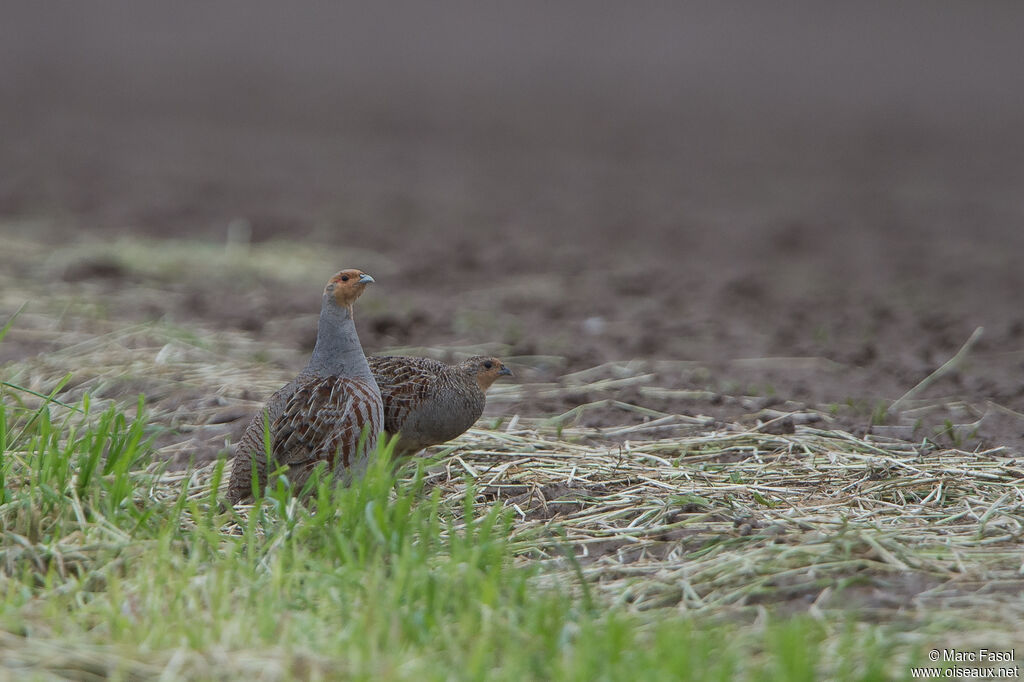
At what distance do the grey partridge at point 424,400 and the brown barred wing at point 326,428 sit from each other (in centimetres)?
31

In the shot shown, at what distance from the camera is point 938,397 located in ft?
17.7

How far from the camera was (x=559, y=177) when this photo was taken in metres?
12.1

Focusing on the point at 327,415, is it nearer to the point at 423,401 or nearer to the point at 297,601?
the point at 423,401

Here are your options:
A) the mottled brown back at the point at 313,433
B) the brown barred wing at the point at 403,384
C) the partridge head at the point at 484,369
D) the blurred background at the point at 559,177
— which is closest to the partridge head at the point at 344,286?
the mottled brown back at the point at 313,433

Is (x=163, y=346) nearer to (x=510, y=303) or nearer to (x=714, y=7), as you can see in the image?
(x=510, y=303)

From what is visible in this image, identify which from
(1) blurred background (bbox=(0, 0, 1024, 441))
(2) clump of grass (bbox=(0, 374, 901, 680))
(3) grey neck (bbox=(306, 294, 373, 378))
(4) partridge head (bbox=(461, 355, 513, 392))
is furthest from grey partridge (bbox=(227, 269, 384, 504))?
(1) blurred background (bbox=(0, 0, 1024, 441))

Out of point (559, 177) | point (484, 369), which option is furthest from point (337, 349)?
point (559, 177)

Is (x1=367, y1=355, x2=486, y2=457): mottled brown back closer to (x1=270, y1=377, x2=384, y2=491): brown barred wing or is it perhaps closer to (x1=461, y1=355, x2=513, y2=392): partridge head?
(x1=461, y1=355, x2=513, y2=392): partridge head

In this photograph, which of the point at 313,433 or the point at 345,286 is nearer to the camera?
the point at 313,433

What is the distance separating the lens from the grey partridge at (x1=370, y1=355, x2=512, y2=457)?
14.2ft

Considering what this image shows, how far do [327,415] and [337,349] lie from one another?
0.26 m

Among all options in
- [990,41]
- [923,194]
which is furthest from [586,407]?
[990,41]

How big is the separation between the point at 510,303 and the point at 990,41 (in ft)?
39.5

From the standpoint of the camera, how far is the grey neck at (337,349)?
13.4 feet
